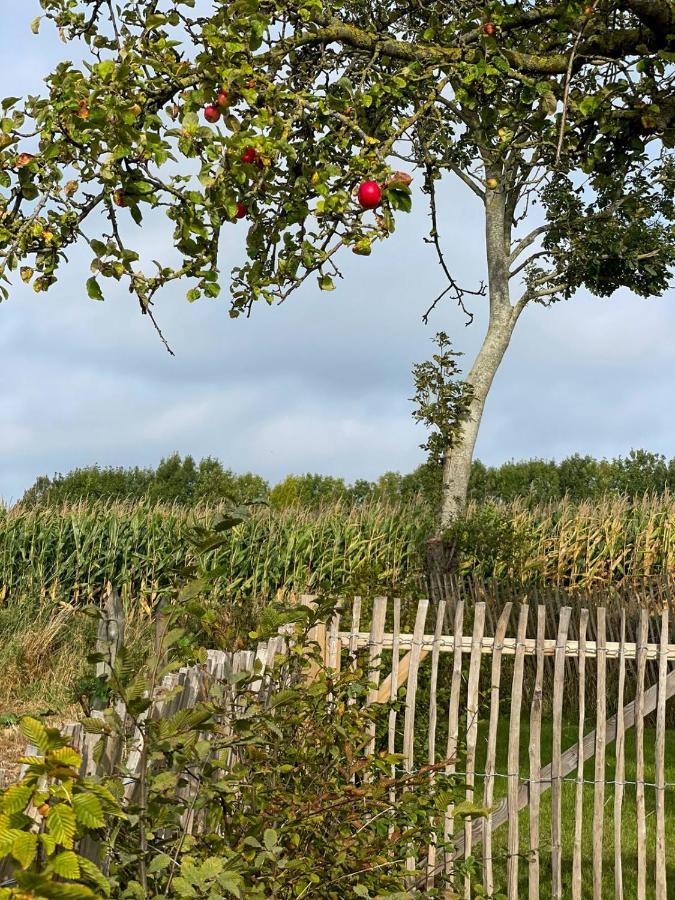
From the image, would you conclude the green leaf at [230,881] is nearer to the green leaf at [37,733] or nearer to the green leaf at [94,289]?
the green leaf at [37,733]

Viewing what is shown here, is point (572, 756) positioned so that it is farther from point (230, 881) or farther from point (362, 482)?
point (362, 482)

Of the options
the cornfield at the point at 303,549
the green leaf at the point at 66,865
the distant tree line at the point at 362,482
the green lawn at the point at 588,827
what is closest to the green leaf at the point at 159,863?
the green leaf at the point at 66,865

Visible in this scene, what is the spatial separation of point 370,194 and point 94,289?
1.39 metres

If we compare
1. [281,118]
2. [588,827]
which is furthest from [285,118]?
[588,827]

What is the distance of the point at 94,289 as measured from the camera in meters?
4.38

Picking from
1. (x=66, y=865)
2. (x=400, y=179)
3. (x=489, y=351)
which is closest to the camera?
(x=66, y=865)

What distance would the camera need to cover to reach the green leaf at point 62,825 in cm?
147

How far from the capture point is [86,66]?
14.3ft

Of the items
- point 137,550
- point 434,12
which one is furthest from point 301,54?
point 137,550

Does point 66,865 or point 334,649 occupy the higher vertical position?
point 334,649

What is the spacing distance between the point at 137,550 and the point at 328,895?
1207 cm

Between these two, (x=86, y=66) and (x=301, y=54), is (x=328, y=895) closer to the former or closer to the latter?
(x=86, y=66)

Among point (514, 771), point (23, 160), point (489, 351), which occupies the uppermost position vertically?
point (489, 351)

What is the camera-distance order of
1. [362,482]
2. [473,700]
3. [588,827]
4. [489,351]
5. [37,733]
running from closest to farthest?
[37,733]
[473,700]
[588,827]
[489,351]
[362,482]
